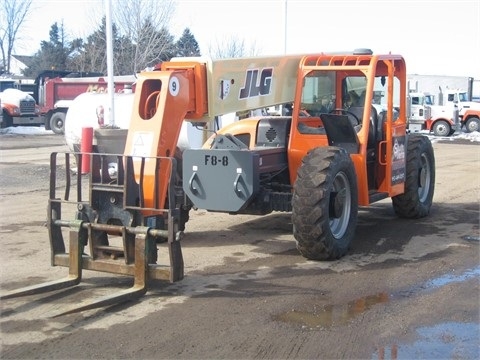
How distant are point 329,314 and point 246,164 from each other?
2.01m

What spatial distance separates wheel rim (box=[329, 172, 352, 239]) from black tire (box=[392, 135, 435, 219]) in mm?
2221

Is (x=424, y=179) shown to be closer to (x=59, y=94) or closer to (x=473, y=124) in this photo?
(x=59, y=94)

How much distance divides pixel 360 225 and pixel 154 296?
4.36 meters

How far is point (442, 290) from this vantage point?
6.48 m

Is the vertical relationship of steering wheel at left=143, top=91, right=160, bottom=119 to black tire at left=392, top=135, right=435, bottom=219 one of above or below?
above

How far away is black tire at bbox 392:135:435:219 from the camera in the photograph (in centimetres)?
966

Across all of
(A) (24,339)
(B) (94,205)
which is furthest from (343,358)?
(B) (94,205)

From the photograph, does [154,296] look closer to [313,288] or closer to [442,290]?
[313,288]

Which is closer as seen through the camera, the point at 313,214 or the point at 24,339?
the point at 24,339

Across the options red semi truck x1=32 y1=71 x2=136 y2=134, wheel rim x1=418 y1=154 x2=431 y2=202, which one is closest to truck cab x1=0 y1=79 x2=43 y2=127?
red semi truck x1=32 y1=71 x2=136 y2=134

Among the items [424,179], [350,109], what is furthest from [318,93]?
[424,179]

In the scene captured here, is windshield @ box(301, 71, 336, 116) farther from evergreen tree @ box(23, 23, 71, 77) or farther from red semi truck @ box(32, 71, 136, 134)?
evergreen tree @ box(23, 23, 71, 77)

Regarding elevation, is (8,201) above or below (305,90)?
below

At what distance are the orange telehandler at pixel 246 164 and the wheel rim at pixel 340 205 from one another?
0.01 meters
